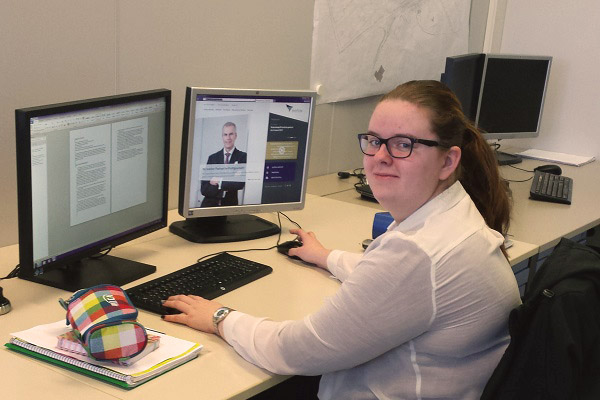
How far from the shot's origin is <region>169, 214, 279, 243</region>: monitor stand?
2.14 metres

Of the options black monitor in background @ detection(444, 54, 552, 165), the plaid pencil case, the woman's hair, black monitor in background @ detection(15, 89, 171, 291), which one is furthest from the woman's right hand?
black monitor in background @ detection(444, 54, 552, 165)

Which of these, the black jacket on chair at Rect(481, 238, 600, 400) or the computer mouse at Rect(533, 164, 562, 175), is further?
the computer mouse at Rect(533, 164, 562, 175)

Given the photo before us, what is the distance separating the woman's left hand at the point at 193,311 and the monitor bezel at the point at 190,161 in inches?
19.4

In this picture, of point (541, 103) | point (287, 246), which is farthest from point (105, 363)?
point (541, 103)

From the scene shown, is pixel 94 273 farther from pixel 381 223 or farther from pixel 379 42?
pixel 379 42

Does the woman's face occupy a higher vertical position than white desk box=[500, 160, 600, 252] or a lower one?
higher

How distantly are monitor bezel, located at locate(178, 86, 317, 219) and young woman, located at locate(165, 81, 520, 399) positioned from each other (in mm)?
615

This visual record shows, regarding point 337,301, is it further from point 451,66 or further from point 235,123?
point 451,66

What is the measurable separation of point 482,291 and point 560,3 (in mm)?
2685

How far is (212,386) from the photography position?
1.38 m

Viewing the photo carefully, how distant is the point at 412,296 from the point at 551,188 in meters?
1.77

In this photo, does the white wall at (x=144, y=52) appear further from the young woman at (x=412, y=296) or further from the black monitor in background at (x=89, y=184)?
the young woman at (x=412, y=296)

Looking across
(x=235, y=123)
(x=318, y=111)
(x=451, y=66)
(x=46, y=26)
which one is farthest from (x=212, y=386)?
(x=451, y=66)

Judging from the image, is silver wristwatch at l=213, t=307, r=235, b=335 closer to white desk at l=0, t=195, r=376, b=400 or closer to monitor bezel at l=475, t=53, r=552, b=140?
white desk at l=0, t=195, r=376, b=400
